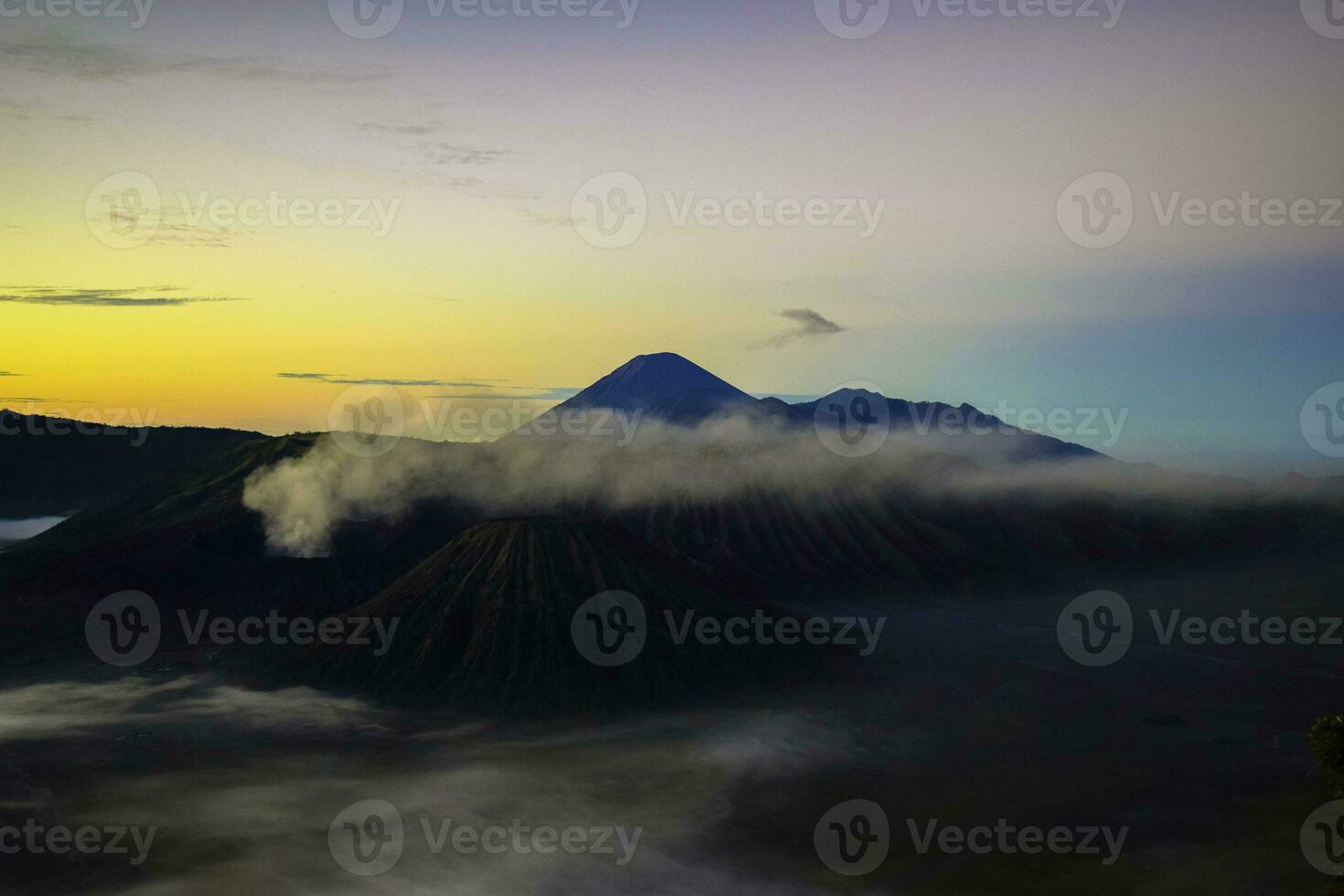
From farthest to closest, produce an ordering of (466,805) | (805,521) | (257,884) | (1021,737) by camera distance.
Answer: (805,521)
(1021,737)
(466,805)
(257,884)

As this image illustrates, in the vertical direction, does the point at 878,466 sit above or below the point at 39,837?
above

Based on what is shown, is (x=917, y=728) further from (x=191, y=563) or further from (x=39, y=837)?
(x=191, y=563)

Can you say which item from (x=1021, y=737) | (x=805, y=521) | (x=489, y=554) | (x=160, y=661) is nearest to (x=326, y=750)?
(x=489, y=554)

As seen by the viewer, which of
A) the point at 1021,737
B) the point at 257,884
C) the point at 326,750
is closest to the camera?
the point at 257,884

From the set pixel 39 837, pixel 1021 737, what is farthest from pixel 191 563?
pixel 1021 737

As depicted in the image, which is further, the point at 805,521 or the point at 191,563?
the point at 805,521

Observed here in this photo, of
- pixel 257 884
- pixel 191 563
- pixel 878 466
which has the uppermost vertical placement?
pixel 878 466

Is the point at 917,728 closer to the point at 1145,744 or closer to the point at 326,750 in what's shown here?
the point at 1145,744

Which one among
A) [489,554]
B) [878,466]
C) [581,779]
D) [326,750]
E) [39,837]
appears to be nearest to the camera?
[39,837]

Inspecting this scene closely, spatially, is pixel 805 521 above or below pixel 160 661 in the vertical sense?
above
